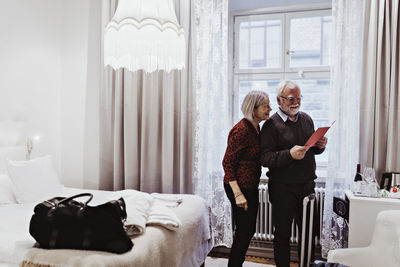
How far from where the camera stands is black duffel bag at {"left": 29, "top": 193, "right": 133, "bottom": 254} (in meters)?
1.64

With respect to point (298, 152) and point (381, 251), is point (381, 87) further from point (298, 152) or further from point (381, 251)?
point (381, 251)

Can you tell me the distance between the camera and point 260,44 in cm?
336

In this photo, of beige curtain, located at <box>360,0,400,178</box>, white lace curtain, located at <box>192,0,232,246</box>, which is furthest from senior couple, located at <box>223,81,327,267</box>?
white lace curtain, located at <box>192,0,232,246</box>

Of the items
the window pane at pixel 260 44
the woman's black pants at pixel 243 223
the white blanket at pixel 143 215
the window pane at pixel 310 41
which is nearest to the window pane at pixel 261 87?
the window pane at pixel 260 44

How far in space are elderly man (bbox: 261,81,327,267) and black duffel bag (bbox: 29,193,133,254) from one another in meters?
1.03

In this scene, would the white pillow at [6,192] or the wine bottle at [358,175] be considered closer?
the white pillow at [6,192]

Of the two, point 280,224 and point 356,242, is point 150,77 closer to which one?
point 280,224

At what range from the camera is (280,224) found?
2258 millimetres

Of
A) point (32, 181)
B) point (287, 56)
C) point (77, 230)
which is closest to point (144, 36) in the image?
point (77, 230)

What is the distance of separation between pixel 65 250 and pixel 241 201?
106 cm

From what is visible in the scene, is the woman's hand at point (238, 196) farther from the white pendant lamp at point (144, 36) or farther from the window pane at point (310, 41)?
the window pane at point (310, 41)

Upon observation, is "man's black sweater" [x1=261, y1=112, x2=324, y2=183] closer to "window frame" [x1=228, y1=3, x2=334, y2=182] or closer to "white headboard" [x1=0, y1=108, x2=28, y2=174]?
"window frame" [x1=228, y1=3, x2=334, y2=182]

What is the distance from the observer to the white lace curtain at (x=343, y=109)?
2762mm

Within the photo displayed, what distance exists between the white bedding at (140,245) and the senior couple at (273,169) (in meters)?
0.29
